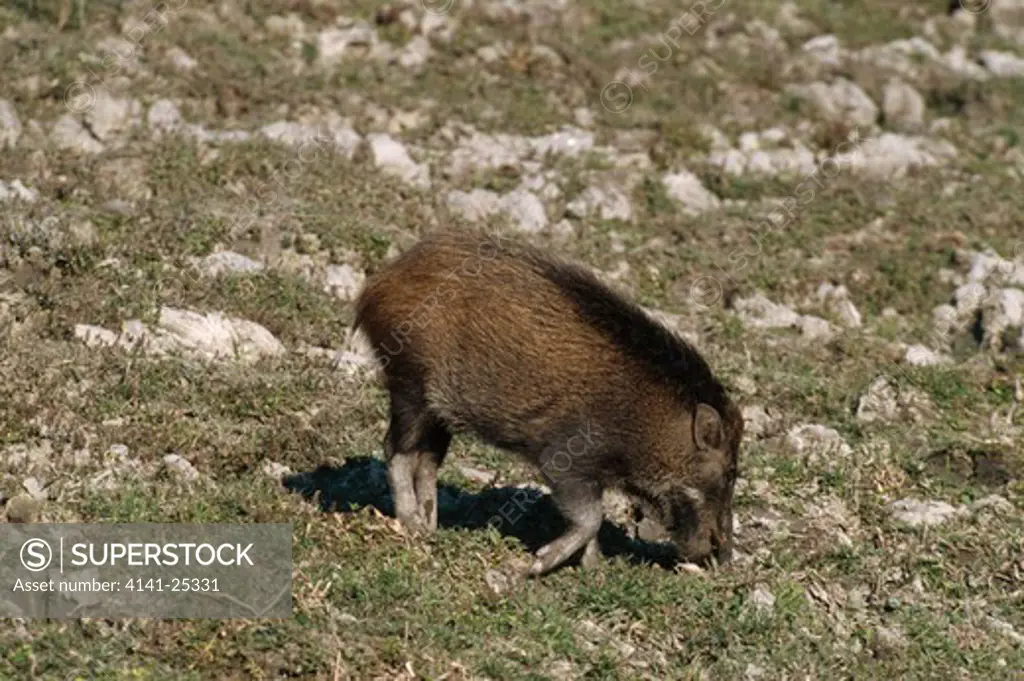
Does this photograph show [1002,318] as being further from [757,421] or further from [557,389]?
[557,389]

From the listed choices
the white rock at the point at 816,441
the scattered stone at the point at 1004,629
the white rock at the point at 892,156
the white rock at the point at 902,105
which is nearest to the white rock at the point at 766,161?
the white rock at the point at 892,156

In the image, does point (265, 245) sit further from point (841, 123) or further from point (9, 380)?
point (841, 123)

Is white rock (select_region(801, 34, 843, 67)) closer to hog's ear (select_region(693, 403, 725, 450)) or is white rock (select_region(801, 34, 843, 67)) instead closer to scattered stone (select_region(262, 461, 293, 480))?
hog's ear (select_region(693, 403, 725, 450))

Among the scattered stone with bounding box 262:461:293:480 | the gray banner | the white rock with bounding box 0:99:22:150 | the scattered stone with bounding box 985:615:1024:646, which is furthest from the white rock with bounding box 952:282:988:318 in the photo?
the white rock with bounding box 0:99:22:150

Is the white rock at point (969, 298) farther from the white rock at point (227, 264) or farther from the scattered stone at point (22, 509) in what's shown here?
the scattered stone at point (22, 509)

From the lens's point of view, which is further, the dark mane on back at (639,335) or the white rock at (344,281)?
the white rock at (344,281)

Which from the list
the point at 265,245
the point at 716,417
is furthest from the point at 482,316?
the point at 265,245

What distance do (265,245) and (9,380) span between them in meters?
2.92

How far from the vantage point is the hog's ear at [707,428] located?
8.83 meters

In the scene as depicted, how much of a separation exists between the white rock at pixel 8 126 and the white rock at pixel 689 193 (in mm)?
5124

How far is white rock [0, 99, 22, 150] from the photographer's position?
12.9m

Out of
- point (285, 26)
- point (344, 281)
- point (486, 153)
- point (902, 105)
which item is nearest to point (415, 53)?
point (285, 26)

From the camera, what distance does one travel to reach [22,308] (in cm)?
1033

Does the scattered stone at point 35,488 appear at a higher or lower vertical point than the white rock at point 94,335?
higher
